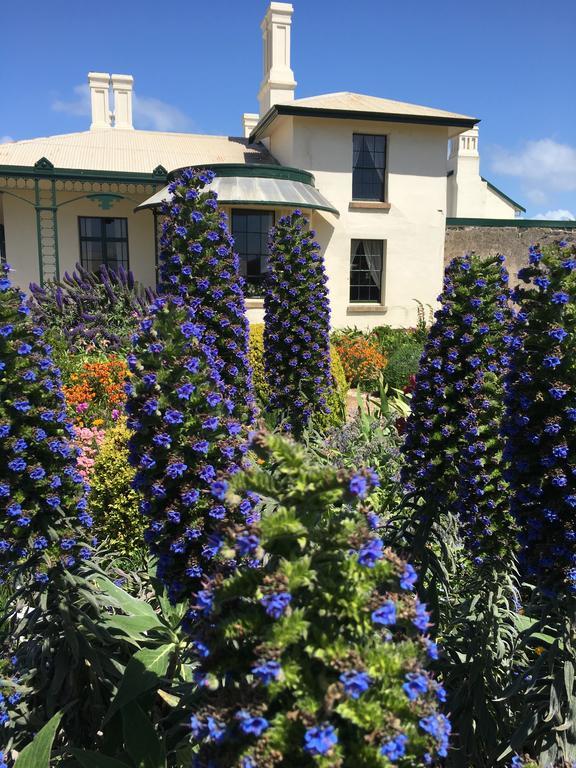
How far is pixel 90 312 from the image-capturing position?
11.9 metres

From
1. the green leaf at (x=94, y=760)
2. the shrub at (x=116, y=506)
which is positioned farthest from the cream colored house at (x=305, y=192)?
the green leaf at (x=94, y=760)

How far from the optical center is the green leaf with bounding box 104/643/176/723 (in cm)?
239

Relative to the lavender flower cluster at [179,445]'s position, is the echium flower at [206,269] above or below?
above

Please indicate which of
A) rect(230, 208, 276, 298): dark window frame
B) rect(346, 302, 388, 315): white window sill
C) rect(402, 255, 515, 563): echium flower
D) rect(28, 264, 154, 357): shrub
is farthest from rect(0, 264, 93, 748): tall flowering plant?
rect(346, 302, 388, 315): white window sill

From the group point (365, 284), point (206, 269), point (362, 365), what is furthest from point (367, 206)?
point (206, 269)

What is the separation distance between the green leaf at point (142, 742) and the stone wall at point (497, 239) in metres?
18.2

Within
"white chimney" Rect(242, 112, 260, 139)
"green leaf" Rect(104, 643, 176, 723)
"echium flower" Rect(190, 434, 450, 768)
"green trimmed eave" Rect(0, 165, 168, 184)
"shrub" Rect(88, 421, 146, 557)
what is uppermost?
"white chimney" Rect(242, 112, 260, 139)

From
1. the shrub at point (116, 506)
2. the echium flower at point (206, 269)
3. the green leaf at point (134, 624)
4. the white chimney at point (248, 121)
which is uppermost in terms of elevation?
the white chimney at point (248, 121)

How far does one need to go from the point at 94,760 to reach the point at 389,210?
16.7m

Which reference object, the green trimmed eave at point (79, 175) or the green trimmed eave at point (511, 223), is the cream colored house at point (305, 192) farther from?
the green trimmed eave at point (511, 223)

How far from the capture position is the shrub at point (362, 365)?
1248 cm

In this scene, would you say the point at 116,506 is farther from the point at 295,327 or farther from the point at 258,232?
the point at 258,232

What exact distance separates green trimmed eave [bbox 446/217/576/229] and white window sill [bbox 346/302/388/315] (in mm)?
3735

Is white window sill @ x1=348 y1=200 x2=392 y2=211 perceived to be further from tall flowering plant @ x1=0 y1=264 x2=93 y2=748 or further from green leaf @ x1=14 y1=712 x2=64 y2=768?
green leaf @ x1=14 y1=712 x2=64 y2=768
